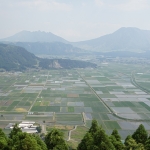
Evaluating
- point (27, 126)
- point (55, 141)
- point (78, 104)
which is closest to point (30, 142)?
point (55, 141)

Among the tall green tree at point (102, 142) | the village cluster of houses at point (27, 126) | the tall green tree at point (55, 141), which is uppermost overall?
the tall green tree at point (102, 142)

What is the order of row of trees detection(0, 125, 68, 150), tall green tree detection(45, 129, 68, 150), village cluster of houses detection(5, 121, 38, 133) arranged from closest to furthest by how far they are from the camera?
1. row of trees detection(0, 125, 68, 150)
2. tall green tree detection(45, 129, 68, 150)
3. village cluster of houses detection(5, 121, 38, 133)

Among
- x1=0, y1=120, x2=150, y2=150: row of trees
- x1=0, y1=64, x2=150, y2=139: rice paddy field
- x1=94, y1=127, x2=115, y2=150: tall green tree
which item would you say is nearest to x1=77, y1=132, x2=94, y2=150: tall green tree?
x1=0, y1=120, x2=150, y2=150: row of trees

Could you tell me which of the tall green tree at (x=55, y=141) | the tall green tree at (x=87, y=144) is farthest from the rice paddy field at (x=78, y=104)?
the tall green tree at (x=55, y=141)

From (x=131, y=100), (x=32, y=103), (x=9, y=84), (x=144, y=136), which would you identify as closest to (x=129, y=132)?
(x=144, y=136)

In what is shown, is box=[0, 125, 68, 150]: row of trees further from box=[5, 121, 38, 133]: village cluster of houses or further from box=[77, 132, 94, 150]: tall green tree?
box=[5, 121, 38, 133]: village cluster of houses

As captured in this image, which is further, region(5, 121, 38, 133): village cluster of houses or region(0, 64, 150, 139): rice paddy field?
region(0, 64, 150, 139): rice paddy field

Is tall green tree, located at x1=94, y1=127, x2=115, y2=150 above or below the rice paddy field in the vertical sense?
above

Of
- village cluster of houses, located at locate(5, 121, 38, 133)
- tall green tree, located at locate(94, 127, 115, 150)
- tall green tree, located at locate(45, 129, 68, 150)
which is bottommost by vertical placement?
village cluster of houses, located at locate(5, 121, 38, 133)

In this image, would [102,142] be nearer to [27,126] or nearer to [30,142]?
[30,142]

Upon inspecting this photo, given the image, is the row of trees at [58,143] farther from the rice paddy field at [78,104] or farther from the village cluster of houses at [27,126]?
the village cluster of houses at [27,126]

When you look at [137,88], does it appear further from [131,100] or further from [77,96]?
[77,96]
